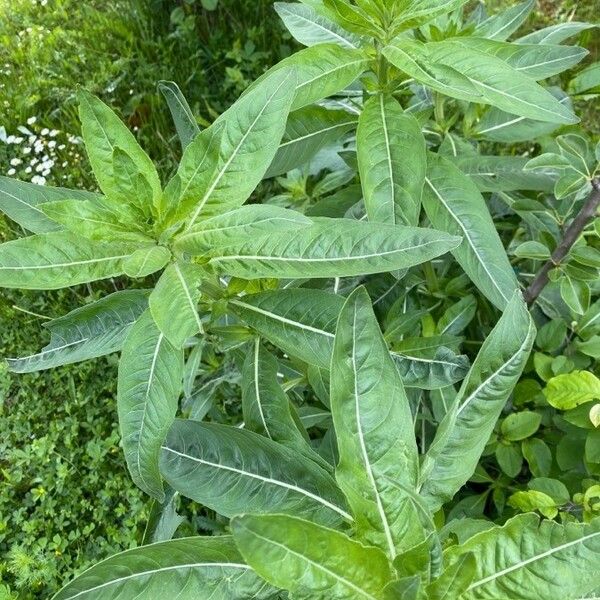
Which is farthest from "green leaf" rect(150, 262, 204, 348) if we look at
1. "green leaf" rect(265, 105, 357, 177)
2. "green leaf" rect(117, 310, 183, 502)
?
"green leaf" rect(265, 105, 357, 177)

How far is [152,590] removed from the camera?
1.04 meters

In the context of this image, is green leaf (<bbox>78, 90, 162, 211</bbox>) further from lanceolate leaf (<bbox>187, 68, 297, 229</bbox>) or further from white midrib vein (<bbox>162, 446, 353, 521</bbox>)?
white midrib vein (<bbox>162, 446, 353, 521</bbox>)

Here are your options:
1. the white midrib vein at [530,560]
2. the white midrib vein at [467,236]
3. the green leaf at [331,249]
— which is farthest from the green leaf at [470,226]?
the white midrib vein at [530,560]

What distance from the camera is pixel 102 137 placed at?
1.21 metres

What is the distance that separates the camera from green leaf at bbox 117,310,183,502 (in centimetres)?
118

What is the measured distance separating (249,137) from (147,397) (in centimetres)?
49

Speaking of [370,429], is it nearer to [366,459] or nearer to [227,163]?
[366,459]

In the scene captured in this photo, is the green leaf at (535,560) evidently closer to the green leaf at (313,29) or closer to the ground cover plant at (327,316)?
the ground cover plant at (327,316)

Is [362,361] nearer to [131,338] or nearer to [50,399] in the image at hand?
[131,338]

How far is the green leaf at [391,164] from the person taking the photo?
1.34 m

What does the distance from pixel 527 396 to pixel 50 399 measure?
6.40ft

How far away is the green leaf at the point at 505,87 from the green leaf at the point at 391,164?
16cm

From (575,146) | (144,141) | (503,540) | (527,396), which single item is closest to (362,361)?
(503,540)

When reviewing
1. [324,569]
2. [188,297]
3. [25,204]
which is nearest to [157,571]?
[324,569]
